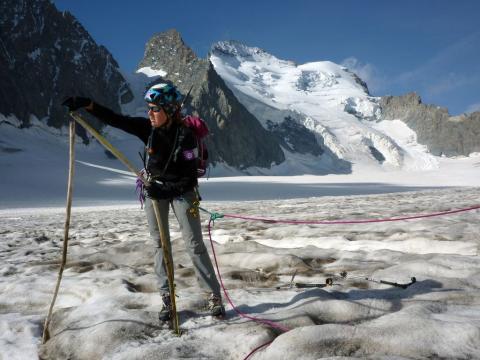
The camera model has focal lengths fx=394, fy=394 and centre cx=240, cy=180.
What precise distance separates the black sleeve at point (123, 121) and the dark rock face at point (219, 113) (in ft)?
399

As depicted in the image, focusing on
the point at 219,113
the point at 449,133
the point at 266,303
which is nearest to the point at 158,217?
the point at 266,303

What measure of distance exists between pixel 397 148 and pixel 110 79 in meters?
125

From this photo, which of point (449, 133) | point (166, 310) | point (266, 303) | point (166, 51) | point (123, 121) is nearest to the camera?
point (166, 310)

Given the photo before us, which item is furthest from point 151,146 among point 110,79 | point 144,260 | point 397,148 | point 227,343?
point 397,148

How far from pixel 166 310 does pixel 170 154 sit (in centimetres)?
154

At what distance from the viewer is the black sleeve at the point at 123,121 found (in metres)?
4.03

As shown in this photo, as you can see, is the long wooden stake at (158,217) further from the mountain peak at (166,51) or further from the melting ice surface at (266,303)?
the mountain peak at (166,51)

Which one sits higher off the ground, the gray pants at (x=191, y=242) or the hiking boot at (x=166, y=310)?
the gray pants at (x=191, y=242)

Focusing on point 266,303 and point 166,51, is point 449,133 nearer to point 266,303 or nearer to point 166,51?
point 166,51

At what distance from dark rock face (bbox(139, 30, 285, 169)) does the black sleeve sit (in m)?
122

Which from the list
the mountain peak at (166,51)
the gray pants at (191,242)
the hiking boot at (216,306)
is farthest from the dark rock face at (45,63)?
the hiking boot at (216,306)

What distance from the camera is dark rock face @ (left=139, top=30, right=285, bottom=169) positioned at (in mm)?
136875

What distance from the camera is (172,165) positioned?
13.2 ft

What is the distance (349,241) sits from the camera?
787cm
